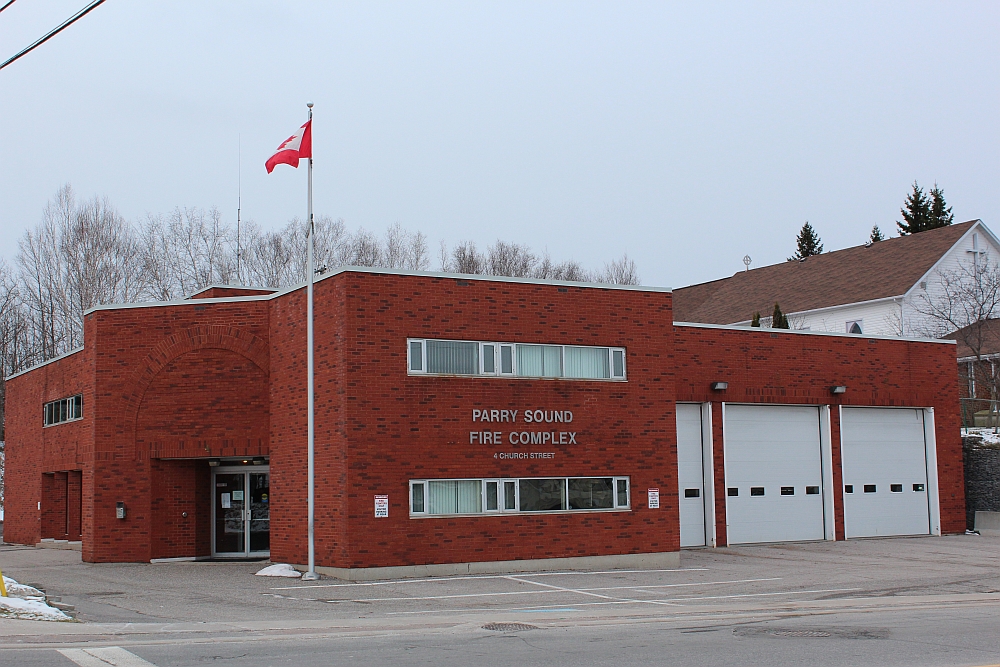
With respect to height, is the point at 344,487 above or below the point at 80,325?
below

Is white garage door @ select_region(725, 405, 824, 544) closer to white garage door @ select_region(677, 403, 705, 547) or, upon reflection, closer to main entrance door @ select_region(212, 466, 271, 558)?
white garage door @ select_region(677, 403, 705, 547)

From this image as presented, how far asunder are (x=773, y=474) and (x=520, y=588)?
1185 cm

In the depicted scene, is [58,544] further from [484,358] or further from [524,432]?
[524,432]

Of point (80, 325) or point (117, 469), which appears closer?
point (117, 469)

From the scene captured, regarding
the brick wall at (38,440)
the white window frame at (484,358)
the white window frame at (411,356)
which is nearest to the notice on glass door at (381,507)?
the white window frame at (411,356)

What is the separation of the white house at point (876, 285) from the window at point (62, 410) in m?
31.5

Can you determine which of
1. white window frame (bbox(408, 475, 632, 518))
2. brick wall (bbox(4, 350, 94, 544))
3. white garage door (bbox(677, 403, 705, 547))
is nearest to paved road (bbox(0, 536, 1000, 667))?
white window frame (bbox(408, 475, 632, 518))

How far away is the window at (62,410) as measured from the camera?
2868 cm

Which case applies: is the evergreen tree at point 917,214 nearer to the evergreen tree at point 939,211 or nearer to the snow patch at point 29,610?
the evergreen tree at point 939,211

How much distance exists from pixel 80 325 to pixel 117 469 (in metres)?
33.9

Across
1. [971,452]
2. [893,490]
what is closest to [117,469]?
[893,490]

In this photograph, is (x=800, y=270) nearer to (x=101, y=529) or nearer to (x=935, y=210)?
(x=935, y=210)

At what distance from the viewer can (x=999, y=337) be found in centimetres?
4650

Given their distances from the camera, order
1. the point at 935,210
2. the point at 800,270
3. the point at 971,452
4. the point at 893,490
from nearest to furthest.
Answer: the point at 893,490 → the point at 971,452 → the point at 800,270 → the point at 935,210
